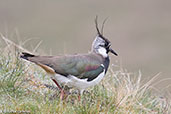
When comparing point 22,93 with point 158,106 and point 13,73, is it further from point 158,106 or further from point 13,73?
point 158,106

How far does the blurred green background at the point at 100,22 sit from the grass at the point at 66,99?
14732 millimetres

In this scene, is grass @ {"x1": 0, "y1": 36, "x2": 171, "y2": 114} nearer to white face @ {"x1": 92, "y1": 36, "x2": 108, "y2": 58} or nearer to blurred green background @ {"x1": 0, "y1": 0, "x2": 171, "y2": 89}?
white face @ {"x1": 92, "y1": 36, "x2": 108, "y2": 58}

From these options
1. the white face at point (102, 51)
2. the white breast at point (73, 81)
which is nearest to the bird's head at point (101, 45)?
the white face at point (102, 51)

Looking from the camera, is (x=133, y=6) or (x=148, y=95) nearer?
(x=148, y=95)

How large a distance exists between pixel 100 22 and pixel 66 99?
22.3 metres

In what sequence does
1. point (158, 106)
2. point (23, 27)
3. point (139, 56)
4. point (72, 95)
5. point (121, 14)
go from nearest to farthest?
1. point (72, 95)
2. point (158, 106)
3. point (139, 56)
4. point (23, 27)
5. point (121, 14)

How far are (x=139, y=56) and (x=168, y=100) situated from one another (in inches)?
695

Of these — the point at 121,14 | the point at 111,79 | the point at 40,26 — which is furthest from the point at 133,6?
the point at 111,79

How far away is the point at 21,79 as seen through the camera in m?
8.02

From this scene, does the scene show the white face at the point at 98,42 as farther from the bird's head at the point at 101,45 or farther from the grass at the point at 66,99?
the grass at the point at 66,99

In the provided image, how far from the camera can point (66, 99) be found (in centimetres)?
754

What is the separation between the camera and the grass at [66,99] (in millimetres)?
6836

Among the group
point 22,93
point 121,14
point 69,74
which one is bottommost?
point 121,14

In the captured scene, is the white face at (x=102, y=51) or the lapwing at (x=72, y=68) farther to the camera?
the white face at (x=102, y=51)
